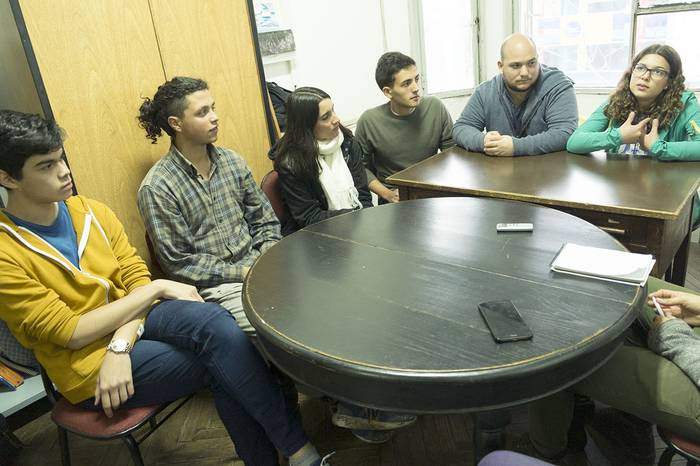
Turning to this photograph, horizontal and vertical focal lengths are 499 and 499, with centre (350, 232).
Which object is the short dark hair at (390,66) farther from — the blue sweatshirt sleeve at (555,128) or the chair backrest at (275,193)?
the chair backrest at (275,193)

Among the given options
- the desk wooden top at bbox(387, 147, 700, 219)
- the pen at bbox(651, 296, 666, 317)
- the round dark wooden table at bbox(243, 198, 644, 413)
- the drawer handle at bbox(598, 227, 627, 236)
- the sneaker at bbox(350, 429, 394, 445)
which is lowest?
the sneaker at bbox(350, 429, 394, 445)

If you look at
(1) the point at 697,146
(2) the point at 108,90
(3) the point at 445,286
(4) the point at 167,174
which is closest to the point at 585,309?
(3) the point at 445,286

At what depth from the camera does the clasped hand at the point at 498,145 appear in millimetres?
2305

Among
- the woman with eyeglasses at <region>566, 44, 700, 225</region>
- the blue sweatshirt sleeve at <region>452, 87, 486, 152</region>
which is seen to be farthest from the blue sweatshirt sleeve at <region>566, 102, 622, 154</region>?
the blue sweatshirt sleeve at <region>452, 87, 486, 152</region>

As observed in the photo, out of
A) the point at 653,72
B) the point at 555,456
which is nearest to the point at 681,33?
the point at 653,72

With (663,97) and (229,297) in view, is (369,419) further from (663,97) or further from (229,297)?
(663,97)

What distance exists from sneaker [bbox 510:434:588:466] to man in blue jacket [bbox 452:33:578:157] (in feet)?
4.10

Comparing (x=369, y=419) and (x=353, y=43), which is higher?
(x=353, y=43)

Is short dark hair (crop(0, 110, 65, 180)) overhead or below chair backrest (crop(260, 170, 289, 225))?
overhead

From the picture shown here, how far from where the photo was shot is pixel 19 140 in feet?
4.33

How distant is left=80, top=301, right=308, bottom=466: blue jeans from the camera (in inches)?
56.6

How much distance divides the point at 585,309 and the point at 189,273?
1.30 metres

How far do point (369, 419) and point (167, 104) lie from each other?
1344 mm

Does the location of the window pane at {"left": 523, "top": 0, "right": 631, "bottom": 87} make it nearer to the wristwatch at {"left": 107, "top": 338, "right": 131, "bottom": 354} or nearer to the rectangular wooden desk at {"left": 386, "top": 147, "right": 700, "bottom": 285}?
the rectangular wooden desk at {"left": 386, "top": 147, "right": 700, "bottom": 285}
